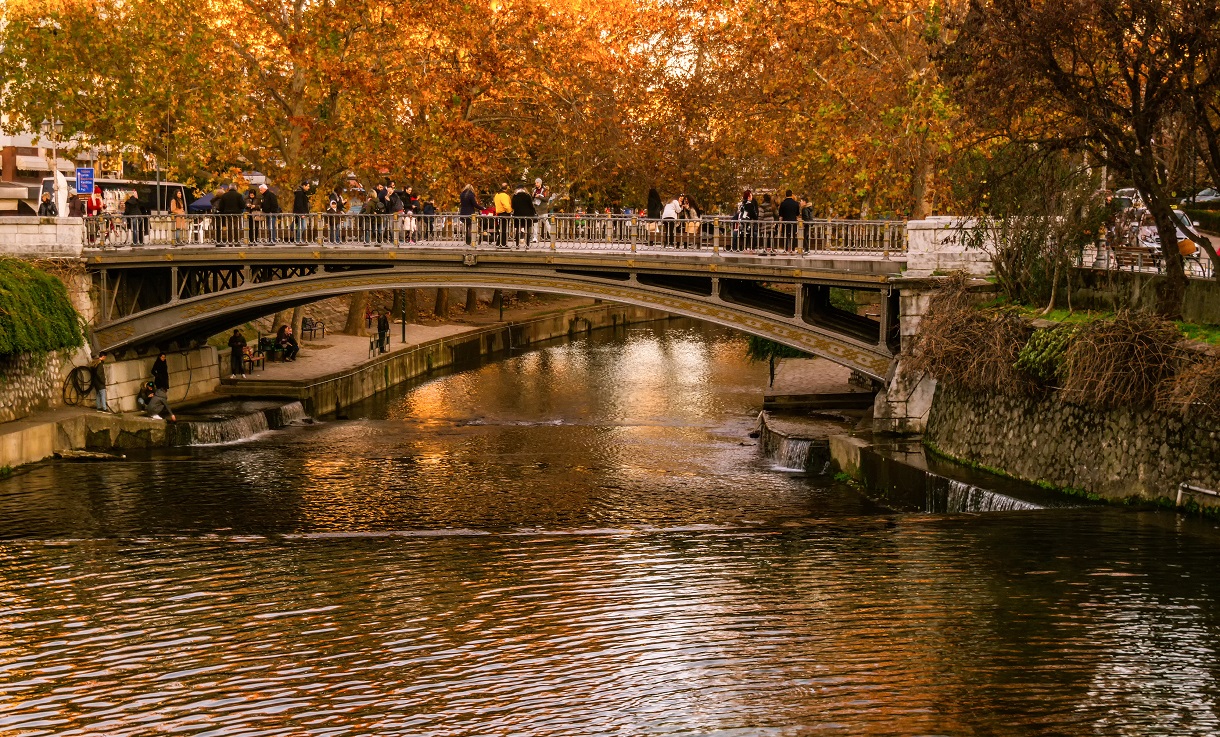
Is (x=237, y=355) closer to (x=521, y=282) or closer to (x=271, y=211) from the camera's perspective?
(x=271, y=211)

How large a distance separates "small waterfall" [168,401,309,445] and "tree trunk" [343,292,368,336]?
14.2m

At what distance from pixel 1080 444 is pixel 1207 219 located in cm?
1605

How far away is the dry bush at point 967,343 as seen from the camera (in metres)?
23.8

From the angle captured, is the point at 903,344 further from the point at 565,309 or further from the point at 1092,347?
the point at 565,309

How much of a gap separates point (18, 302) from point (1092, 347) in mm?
19981

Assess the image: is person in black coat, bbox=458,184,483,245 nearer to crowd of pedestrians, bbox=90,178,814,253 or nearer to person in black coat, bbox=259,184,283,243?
crowd of pedestrians, bbox=90,178,814,253

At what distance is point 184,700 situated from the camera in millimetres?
13672

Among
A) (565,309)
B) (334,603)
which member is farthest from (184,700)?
(565,309)

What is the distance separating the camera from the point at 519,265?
107ft

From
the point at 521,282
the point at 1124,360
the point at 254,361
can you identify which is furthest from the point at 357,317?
the point at 1124,360

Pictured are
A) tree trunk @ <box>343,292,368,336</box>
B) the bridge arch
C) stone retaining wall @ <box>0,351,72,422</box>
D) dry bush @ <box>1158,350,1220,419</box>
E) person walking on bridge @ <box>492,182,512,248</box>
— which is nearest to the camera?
dry bush @ <box>1158,350,1220,419</box>

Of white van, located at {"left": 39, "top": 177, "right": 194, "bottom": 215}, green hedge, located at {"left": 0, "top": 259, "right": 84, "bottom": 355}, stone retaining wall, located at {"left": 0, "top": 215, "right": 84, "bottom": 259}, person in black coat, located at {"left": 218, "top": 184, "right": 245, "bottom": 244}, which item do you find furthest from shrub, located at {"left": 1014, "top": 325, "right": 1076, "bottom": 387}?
white van, located at {"left": 39, "top": 177, "right": 194, "bottom": 215}

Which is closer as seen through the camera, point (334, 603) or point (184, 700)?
point (184, 700)

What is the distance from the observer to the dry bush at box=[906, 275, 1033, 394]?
78.2ft
